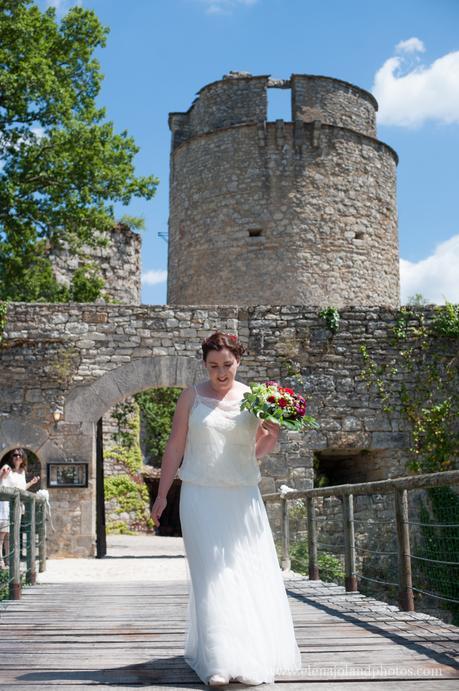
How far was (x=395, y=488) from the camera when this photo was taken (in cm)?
530

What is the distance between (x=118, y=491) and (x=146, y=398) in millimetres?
3719

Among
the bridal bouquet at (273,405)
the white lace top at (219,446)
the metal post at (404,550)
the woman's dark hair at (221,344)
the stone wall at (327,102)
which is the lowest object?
the metal post at (404,550)

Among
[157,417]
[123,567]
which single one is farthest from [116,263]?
[123,567]

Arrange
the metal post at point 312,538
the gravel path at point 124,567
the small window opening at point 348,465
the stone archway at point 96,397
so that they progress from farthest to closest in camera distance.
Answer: the small window opening at point 348,465
the stone archway at point 96,397
the gravel path at point 124,567
the metal post at point 312,538

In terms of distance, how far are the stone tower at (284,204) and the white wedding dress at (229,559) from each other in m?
13.9

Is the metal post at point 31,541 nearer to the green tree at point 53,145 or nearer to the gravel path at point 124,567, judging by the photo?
the gravel path at point 124,567

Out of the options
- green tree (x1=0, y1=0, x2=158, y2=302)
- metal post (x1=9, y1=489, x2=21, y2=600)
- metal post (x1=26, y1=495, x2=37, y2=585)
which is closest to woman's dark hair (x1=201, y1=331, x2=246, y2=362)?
metal post (x1=9, y1=489, x2=21, y2=600)

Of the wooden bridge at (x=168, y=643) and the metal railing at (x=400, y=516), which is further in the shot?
the metal railing at (x=400, y=516)

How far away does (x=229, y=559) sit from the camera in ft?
12.1

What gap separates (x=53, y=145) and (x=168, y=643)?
12854 mm

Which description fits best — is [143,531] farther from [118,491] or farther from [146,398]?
[146,398]

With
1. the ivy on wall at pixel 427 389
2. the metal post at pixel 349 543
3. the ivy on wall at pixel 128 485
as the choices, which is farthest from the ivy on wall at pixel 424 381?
the ivy on wall at pixel 128 485

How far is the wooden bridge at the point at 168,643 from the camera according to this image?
345 centimetres

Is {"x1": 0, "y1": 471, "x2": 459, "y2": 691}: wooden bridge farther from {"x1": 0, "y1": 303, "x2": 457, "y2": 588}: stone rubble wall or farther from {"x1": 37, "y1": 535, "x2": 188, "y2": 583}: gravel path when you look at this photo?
{"x1": 0, "y1": 303, "x2": 457, "y2": 588}: stone rubble wall
